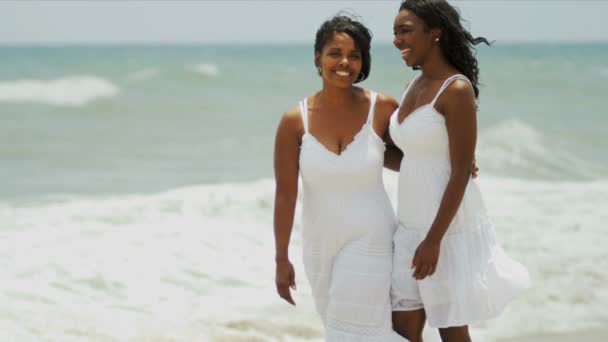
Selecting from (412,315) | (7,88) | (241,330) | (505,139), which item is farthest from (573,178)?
(7,88)

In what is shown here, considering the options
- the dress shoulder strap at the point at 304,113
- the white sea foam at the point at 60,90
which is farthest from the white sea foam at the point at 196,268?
the white sea foam at the point at 60,90

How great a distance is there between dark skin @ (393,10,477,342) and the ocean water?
2339mm

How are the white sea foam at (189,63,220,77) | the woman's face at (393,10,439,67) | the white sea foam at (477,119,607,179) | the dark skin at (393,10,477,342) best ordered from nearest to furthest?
the dark skin at (393,10,477,342) < the woman's face at (393,10,439,67) < the white sea foam at (477,119,607,179) < the white sea foam at (189,63,220,77)

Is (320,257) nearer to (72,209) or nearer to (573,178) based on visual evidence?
(72,209)

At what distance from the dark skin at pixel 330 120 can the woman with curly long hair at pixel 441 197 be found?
0.17 m

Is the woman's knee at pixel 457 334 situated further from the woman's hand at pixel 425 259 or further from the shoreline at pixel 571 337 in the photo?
the shoreline at pixel 571 337

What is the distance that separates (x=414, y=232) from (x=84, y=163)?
9895 millimetres

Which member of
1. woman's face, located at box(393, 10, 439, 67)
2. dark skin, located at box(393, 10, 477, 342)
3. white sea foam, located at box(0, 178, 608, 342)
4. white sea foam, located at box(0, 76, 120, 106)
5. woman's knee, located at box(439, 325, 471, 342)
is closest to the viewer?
dark skin, located at box(393, 10, 477, 342)

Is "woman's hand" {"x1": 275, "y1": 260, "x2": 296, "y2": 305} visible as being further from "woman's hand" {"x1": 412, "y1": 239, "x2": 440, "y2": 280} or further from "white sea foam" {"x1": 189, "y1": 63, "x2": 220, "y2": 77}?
"white sea foam" {"x1": 189, "y1": 63, "x2": 220, "y2": 77}

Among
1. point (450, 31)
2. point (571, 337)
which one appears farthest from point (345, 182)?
point (571, 337)

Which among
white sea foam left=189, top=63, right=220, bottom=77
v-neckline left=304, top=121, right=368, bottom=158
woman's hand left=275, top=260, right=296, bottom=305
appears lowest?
white sea foam left=189, top=63, right=220, bottom=77

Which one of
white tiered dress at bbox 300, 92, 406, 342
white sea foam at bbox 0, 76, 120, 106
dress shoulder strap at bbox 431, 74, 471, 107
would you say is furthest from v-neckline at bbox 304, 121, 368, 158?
white sea foam at bbox 0, 76, 120, 106

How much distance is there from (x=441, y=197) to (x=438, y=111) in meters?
0.33

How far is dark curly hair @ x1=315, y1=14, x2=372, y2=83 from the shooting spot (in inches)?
139
